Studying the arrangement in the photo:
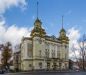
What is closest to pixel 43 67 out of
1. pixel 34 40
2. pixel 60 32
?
pixel 34 40

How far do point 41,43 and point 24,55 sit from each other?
26.0 ft

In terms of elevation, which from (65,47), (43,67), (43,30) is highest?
(43,30)

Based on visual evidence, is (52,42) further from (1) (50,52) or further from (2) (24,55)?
(2) (24,55)

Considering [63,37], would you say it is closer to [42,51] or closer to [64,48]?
[64,48]

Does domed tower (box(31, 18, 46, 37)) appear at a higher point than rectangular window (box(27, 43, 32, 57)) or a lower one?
higher

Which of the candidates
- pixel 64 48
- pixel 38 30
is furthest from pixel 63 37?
pixel 38 30

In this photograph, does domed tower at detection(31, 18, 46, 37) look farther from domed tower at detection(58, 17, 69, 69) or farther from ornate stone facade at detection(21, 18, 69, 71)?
domed tower at detection(58, 17, 69, 69)

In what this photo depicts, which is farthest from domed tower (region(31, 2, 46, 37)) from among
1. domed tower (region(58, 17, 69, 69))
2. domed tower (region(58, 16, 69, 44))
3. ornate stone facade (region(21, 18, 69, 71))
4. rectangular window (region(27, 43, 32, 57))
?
domed tower (region(58, 17, 69, 69))

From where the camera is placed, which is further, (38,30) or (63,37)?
(63,37)

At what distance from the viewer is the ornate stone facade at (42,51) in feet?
314

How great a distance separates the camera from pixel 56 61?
339 ft

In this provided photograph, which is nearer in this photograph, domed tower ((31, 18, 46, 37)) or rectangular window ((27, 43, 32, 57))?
rectangular window ((27, 43, 32, 57))

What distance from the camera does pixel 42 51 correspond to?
97.7 m

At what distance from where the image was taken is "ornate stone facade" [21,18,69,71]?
95.6 m
